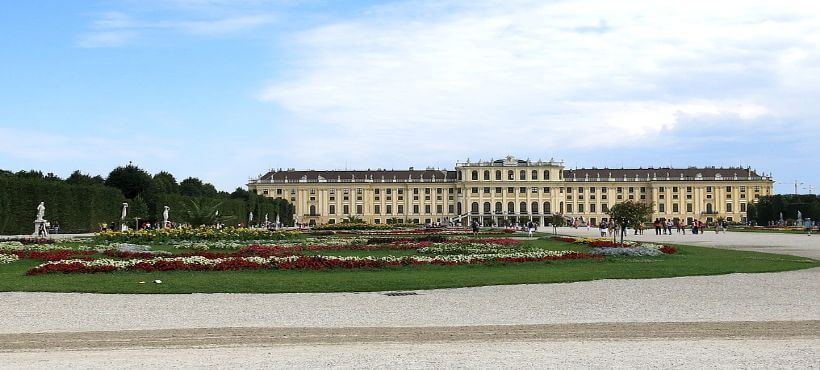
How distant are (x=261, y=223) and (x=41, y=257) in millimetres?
55525

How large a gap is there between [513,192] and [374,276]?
317 ft

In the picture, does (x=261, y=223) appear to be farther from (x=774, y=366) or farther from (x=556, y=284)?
(x=774, y=366)

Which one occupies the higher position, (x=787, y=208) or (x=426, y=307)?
(x=787, y=208)

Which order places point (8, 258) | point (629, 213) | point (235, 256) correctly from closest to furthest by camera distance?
point (8, 258), point (235, 256), point (629, 213)

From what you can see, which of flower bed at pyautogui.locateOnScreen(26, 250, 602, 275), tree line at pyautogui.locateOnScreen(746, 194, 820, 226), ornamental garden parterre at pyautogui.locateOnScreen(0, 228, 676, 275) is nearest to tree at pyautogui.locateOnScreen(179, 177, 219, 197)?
tree line at pyautogui.locateOnScreen(746, 194, 820, 226)

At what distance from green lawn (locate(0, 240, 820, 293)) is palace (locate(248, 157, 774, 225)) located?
294 ft

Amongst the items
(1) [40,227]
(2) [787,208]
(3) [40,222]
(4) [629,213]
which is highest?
(2) [787,208]

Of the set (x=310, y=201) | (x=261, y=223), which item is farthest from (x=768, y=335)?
(x=310, y=201)

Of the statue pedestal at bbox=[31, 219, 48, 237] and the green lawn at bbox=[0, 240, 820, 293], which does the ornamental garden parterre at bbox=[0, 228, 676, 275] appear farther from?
the statue pedestal at bbox=[31, 219, 48, 237]

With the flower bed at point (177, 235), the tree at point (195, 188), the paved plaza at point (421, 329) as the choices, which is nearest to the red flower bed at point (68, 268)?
the paved plaza at point (421, 329)

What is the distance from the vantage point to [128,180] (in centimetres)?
6631

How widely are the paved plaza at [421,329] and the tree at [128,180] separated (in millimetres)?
57293

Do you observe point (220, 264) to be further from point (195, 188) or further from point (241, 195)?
point (195, 188)

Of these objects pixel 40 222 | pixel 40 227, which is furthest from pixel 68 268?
pixel 40 227
